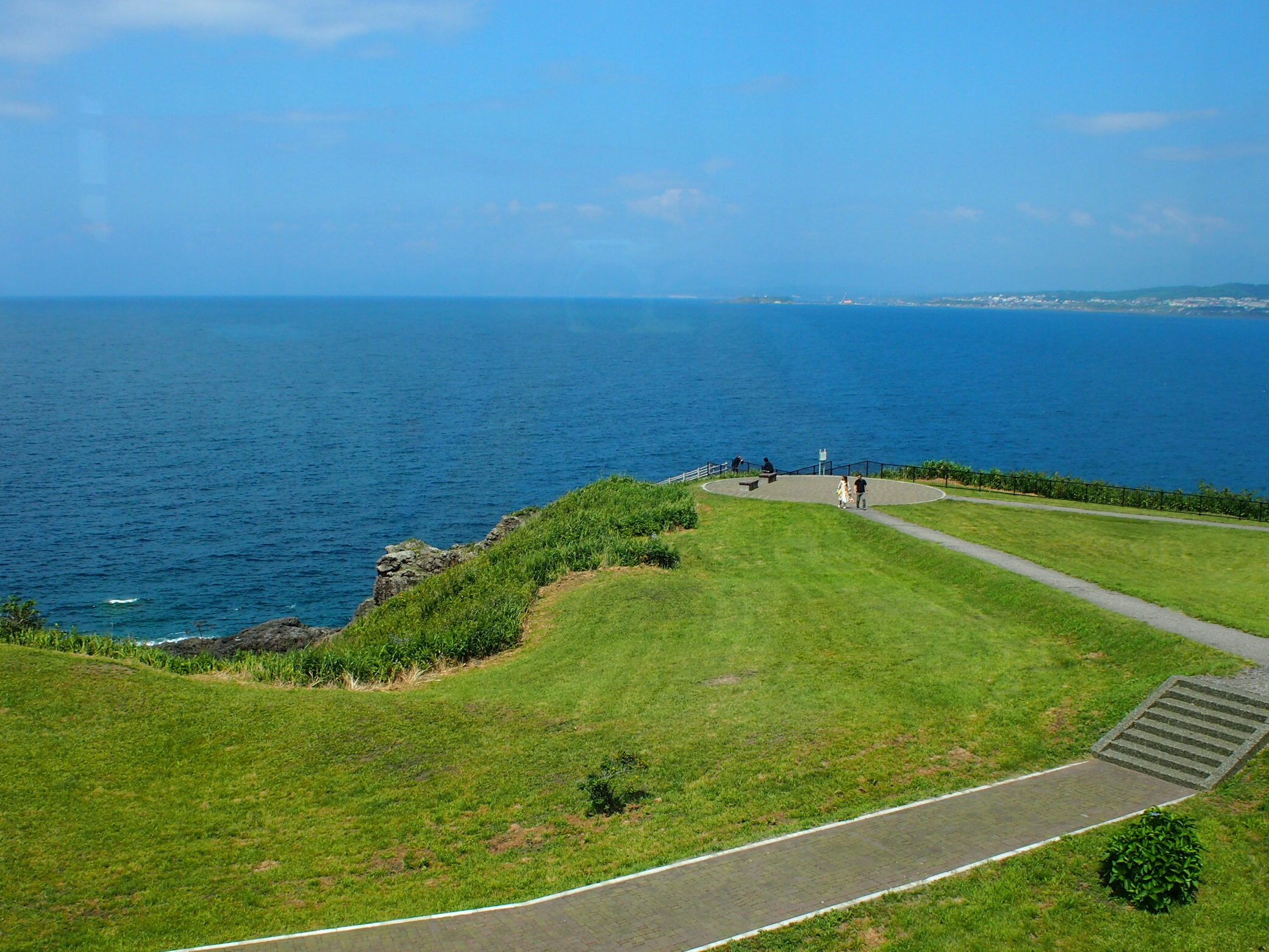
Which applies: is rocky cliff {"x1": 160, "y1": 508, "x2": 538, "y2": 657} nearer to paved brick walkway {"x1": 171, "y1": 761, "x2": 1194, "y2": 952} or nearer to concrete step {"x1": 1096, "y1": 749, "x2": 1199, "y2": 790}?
paved brick walkway {"x1": 171, "y1": 761, "x2": 1194, "y2": 952}

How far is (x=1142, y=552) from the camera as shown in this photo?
91.8 feet

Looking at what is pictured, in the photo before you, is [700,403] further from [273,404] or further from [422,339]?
[422,339]

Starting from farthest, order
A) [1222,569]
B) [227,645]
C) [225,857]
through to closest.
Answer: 1. [227,645]
2. [1222,569]
3. [225,857]

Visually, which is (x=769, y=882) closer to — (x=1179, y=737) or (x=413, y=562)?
(x=1179, y=737)

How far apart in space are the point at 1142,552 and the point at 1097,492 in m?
11.6

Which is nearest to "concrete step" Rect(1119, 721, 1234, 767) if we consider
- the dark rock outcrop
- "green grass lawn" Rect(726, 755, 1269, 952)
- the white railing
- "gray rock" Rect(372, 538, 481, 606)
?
"green grass lawn" Rect(726, 755, 1269, 952)

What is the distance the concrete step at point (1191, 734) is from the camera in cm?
1397

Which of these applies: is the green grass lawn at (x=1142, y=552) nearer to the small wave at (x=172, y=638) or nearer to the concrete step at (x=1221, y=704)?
the concrete step at (x=1221, y=704)

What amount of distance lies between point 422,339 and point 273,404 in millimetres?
104858

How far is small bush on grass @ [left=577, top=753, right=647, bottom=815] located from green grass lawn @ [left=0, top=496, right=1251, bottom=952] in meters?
0.24

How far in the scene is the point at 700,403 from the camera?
4090 inches

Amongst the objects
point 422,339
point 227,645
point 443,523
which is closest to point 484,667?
point 227,645

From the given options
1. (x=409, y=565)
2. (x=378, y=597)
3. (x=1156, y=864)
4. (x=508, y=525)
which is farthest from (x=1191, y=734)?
(x=508, y=525)

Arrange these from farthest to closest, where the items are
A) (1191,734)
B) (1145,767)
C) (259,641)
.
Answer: (259,641) < (1191,734) < (1145,767)
